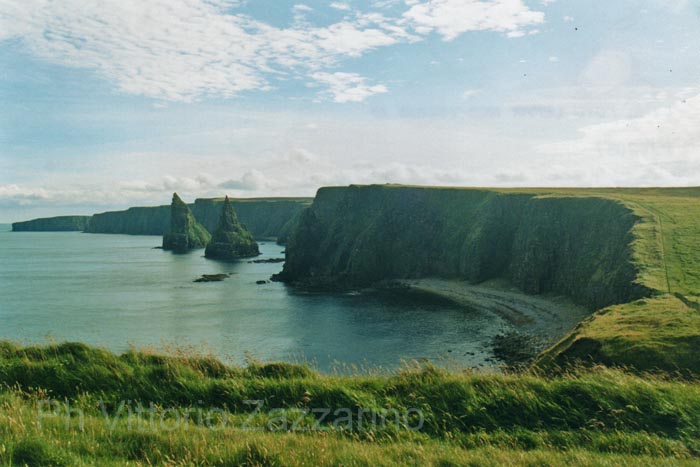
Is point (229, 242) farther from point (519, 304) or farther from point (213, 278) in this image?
point (519, 304)

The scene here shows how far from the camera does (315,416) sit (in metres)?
10.3

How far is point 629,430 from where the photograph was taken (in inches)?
374

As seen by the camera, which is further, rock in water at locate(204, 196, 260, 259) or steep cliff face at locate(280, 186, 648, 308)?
rock in water at locate(204, 196, 260, 259)

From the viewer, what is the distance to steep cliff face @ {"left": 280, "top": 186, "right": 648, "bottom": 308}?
69925mm

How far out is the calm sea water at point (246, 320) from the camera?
53.0 m

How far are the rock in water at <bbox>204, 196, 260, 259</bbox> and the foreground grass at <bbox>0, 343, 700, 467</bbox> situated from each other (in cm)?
16458

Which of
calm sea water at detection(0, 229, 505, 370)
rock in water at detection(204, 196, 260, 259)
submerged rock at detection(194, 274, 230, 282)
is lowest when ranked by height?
calm sea water at detection(0, 229, 505, 370)

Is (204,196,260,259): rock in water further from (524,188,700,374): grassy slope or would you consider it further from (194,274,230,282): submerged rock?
(524,188,700,374): grassy slope

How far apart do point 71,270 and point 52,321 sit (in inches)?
2951

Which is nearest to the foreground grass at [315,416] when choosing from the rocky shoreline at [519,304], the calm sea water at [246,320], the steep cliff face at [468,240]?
the calm sea water at [246,320]

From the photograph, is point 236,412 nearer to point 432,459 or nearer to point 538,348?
point 432,459

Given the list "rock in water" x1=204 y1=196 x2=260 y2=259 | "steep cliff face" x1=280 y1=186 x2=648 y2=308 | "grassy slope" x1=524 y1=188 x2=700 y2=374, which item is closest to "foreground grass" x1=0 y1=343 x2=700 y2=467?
"grassy slope" x1=524 y1=188 x2=700 y2=374

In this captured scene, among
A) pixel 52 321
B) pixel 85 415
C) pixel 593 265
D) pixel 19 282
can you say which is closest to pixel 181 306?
pixel 52 321

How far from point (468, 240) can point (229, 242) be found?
326 feet
